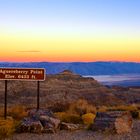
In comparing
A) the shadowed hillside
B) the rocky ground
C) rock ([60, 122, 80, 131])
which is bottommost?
the rocky ground

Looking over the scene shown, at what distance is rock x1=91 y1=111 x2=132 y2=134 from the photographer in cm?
1738

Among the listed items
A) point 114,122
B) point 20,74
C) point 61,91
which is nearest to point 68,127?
point 114,122

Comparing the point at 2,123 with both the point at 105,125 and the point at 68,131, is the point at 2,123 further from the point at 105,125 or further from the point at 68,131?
the point at 105,125

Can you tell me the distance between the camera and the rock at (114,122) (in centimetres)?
1738

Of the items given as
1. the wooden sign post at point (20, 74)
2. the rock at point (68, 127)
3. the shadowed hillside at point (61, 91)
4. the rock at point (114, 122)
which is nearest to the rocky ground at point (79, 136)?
the rock at point (114, 122)

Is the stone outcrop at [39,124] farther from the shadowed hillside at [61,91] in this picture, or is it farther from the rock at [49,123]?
the shadowed hillside at [61,91]

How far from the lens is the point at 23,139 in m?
16.1

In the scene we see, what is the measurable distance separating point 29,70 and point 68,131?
540 centimetres

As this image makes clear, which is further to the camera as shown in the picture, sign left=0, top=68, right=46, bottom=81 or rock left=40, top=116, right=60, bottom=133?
sign left=0, top=68, right=46, bottom=81

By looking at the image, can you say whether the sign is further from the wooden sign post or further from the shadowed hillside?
the shadowed hillside

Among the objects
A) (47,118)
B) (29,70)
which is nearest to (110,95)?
(29,70)

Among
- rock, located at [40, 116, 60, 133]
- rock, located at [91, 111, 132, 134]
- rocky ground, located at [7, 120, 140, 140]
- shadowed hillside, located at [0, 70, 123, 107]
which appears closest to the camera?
rocky ground, located at [7, 120, 140, 140]

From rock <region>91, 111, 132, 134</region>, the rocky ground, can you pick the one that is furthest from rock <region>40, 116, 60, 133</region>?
rock <region>91, 111, 132, 134</region>

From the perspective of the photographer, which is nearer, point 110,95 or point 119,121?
point 119,121
